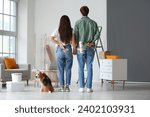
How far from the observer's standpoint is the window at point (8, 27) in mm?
11637

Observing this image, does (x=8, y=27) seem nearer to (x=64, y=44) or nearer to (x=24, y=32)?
(x=24, y=32)

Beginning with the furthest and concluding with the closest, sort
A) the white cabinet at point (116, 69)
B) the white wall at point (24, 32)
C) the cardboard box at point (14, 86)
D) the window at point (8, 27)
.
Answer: the white wall at point (24, 32) → the window at point (8, 27) → the white cabinet at point (116, 69) → the cardboard box at point (14, 86)

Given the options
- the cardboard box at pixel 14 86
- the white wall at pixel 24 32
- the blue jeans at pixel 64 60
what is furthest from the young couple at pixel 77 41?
the white wall at pixel 24 32

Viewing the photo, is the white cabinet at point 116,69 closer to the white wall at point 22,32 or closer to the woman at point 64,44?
the woman at point 64,44

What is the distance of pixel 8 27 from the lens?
471 inches

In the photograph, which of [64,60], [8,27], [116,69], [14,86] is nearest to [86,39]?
[64,60]

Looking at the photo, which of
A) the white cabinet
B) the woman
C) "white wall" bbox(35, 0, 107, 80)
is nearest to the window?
"white wall" bbox(35, 0, 107, 80)

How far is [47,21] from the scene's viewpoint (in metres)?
12.6

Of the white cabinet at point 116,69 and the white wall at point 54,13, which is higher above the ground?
the white wall at point 54,13

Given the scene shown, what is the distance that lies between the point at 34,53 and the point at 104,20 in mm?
2999

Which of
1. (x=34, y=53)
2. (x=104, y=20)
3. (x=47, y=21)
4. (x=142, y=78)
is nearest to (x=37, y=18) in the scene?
(x=47, y=21)

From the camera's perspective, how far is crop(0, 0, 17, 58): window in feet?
38.2

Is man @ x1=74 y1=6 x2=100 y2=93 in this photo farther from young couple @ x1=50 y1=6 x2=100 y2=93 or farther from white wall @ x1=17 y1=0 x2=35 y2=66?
white wall @ x1=17 y1=0 x2=35 y2=66

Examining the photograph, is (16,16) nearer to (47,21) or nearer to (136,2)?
(47,21)
